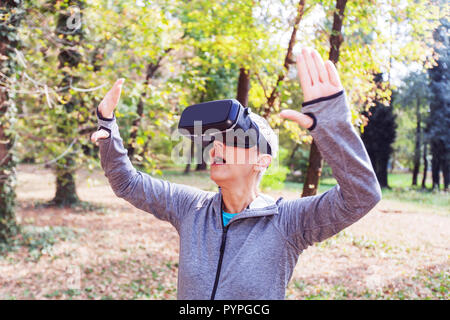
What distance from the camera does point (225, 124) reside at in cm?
155

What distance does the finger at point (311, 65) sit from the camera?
129cm

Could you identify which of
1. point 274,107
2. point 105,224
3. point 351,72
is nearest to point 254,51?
point 274,107

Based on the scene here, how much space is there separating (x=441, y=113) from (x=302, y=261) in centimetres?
359

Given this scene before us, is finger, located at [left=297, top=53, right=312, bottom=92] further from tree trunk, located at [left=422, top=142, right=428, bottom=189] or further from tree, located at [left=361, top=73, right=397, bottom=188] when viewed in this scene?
tree, located at [left=361, top=73, right=397, bottom=188]

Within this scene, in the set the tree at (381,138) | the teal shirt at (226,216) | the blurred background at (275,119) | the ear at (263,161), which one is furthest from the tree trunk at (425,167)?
the teal shirt at (226,216)

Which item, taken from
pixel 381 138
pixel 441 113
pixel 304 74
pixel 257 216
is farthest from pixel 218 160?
pixel 381 138

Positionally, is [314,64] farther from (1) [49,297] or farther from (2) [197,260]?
(1) [49,297]

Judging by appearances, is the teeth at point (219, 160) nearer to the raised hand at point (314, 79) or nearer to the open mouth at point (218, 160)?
the open mouth at point (218, 160)

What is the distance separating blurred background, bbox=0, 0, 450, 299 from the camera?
14.0 feet

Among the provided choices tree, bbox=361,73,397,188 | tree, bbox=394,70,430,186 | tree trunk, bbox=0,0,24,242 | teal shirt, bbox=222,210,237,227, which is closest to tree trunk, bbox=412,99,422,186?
tree, bbox=394,70,430,186

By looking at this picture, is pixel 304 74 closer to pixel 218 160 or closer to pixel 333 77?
pixel 333 77

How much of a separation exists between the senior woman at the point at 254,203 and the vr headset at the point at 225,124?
0.11ft

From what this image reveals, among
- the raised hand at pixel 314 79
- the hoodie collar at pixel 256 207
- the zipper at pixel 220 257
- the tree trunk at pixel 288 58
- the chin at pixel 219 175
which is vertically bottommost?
the zipper at pixel 220 257

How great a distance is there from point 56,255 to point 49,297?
1701mm
